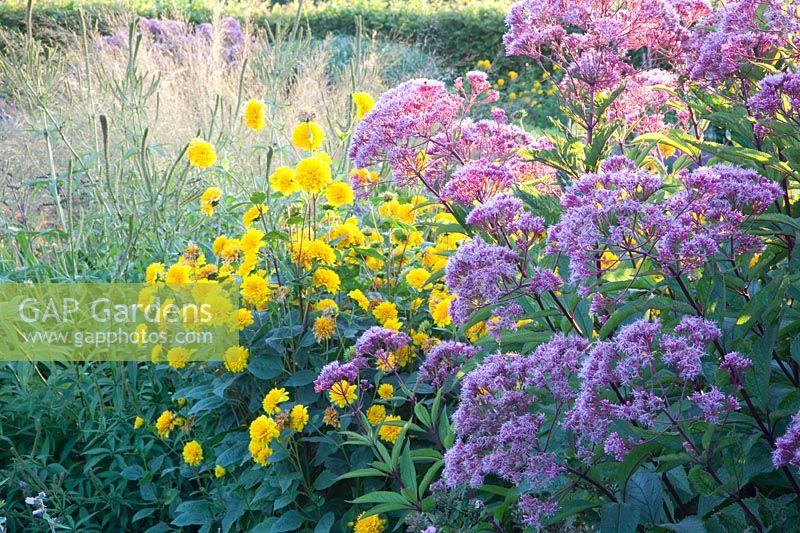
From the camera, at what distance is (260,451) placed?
2.25 meters

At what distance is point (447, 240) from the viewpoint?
276 centimetres

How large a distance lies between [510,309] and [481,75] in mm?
1039

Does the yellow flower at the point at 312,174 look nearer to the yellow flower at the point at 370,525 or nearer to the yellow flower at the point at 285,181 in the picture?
the yellow flower at the point at 285,181

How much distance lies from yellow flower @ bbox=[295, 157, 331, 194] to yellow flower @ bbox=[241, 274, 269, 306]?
11.5 inches

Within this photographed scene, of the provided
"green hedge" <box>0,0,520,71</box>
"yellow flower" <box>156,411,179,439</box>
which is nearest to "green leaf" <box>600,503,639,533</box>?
"yellow flower" <box>156,411,179,439</box>

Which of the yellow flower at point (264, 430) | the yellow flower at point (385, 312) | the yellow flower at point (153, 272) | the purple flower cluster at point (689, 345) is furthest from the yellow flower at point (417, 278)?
the purple flower cluster at point (689, 345)

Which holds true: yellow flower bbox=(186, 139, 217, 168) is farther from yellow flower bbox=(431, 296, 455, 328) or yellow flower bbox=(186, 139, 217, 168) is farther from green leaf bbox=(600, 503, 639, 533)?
green leaf bbox=(600, 503, 639, 533)

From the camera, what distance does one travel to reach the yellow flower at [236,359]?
240 centimetres

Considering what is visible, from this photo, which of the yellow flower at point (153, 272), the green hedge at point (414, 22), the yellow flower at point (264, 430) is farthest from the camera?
the green hedge at point (414, 22)

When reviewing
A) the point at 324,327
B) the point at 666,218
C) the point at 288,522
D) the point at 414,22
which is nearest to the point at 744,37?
the point at 666,218

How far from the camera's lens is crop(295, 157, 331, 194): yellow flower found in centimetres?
248

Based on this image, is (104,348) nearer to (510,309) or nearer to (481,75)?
(481,75)

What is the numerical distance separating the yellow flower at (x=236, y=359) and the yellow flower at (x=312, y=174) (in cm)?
49

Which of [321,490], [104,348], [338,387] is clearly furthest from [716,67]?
[104,348]
